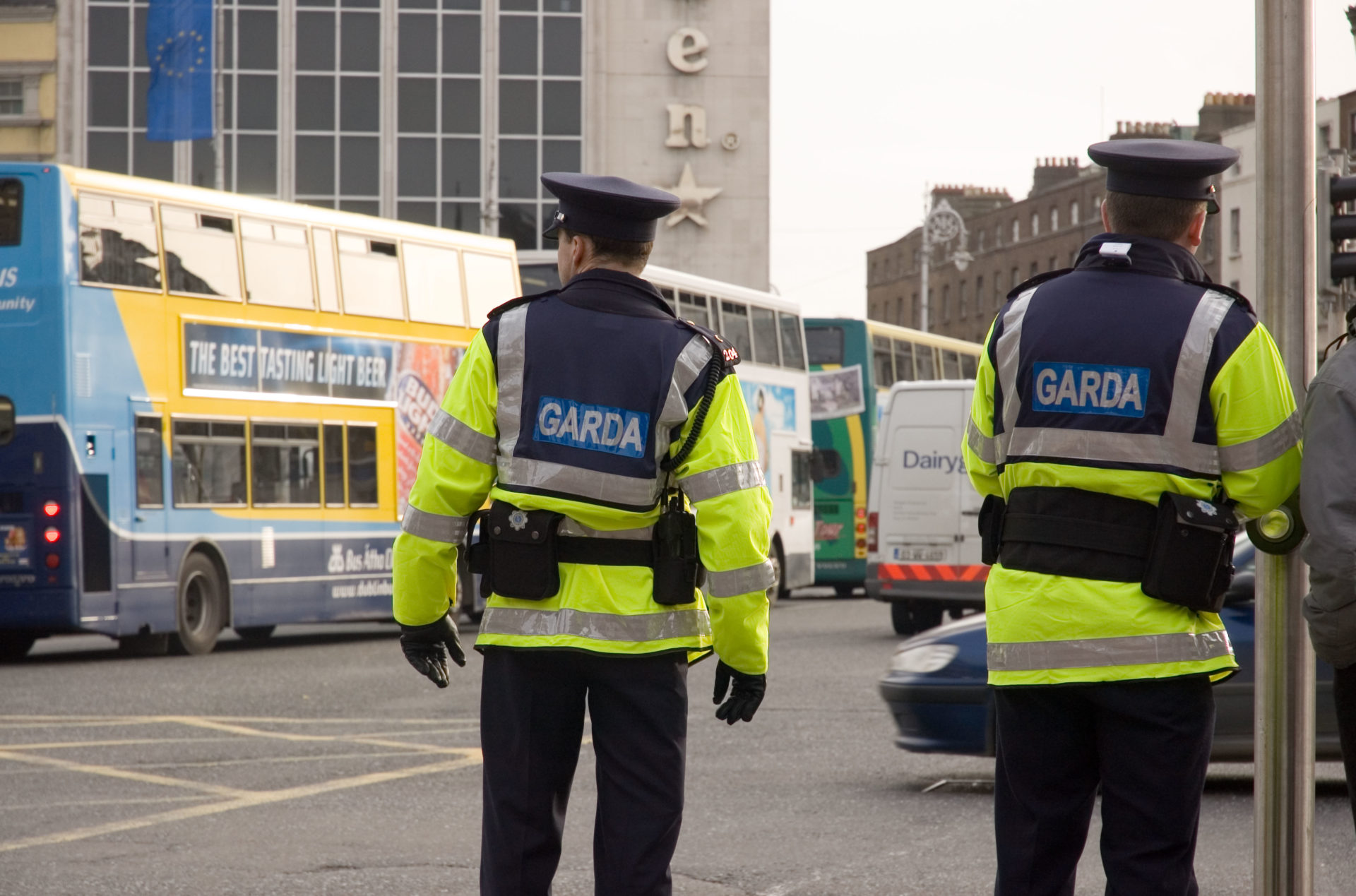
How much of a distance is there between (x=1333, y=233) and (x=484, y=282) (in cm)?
1634

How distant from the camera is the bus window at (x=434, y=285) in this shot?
19.6m

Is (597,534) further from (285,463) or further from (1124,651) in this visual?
(285,463)

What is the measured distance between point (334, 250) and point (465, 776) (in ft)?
34.5

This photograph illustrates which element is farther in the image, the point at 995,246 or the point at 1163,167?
the point at 995,246

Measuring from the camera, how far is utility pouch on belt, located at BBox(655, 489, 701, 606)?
3.91 metres

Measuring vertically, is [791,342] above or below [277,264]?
below

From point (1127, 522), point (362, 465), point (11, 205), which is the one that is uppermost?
point (11, 205)

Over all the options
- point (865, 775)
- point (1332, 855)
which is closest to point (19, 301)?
point (865, 775)

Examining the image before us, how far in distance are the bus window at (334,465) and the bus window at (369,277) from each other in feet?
4.05

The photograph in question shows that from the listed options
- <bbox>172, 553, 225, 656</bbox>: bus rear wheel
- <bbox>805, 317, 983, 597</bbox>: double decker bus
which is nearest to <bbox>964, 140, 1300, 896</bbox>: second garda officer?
<bbox>172, 553, 225, 656</bbox>: bus rear wheel

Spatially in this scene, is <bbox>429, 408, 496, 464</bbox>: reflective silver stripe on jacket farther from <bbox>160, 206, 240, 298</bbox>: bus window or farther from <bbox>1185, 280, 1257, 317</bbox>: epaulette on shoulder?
<bbox>160, 206, 240, 298</bbox>: bus window

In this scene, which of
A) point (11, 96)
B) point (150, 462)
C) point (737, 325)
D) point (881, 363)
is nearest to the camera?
point (150, 462)

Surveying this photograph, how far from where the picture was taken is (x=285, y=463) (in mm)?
17953

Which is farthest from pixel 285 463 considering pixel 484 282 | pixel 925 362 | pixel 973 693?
pixel 925 362
